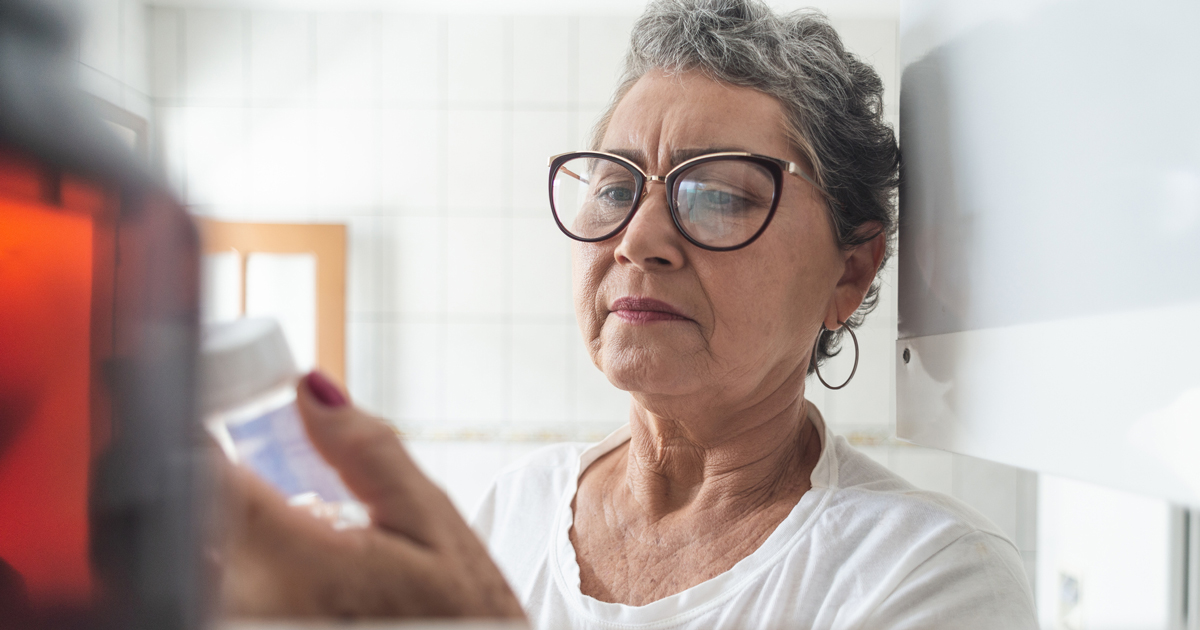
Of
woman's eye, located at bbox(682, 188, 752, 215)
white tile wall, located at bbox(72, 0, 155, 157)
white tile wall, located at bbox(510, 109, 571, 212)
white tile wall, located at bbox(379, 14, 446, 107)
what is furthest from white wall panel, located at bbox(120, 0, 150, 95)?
white tile wall, located at bbox(379, 14, 446, 107)

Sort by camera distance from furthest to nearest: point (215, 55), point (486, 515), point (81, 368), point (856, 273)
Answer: point (215, 55) < point (486, 515) < point (856, 273) < point (81, 368)

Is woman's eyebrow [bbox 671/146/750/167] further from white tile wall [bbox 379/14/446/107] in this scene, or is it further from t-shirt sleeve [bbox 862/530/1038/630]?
white tile wall [bbox 379/14/446/107]

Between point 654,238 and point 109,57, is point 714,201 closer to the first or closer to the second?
point 654,238

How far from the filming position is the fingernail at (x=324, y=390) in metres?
0.07

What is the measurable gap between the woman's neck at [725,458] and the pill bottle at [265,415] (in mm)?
371

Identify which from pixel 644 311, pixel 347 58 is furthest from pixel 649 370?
pixel 347 58

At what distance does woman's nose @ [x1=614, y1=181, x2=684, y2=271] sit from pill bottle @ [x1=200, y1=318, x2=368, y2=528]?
28cm

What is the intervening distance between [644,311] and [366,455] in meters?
0.30

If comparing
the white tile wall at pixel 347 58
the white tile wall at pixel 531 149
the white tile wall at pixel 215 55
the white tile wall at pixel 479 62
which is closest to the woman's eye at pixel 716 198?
the white tile wall at pixel 531 149

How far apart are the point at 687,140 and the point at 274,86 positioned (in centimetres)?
187

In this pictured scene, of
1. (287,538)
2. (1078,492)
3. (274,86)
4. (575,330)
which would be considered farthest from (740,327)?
(274,86)

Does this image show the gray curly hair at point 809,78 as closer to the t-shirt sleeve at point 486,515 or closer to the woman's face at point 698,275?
the woman's face at point 698,275

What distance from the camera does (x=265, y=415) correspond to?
7cm

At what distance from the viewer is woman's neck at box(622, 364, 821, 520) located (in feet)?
1.48
